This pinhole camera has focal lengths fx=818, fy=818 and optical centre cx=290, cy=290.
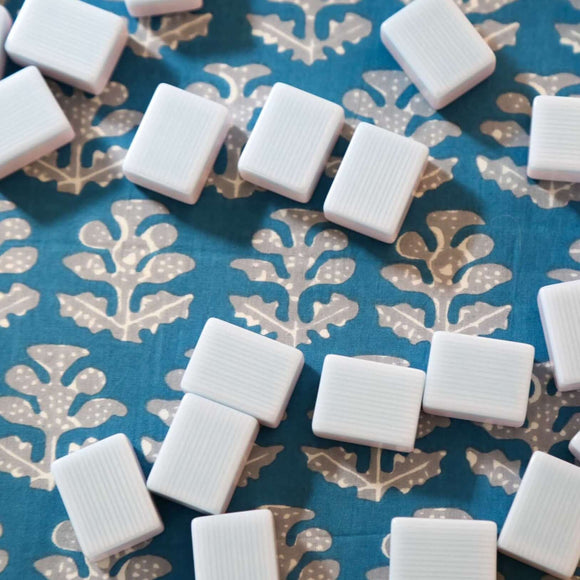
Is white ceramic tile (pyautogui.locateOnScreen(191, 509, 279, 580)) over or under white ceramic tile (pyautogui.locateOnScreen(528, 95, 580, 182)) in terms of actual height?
under

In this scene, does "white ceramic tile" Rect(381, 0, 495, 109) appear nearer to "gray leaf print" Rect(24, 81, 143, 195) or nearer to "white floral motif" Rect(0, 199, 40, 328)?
"gray leaf print" Rect(24, 81, 143, 195)

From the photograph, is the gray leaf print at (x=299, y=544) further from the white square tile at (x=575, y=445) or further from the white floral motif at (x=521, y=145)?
the white floral motif at (x=521, y=145)

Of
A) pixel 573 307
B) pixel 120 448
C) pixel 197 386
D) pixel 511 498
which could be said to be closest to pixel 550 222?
pixel 573 307

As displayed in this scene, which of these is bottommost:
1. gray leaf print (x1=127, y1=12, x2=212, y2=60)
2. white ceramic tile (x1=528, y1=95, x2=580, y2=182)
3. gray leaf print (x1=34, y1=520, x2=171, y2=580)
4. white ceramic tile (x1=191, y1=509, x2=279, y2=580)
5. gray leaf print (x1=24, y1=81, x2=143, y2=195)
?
gray leaf print (x1=34, y1=520, x2=171, y2=580)

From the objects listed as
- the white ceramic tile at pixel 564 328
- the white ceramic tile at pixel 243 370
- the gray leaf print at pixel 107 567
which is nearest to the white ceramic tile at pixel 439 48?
the white ceramic tile at pixel 564 328

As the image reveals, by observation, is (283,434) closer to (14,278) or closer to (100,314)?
(100,314)

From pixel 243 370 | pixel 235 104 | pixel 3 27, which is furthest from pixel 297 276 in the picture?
pixel 3 27

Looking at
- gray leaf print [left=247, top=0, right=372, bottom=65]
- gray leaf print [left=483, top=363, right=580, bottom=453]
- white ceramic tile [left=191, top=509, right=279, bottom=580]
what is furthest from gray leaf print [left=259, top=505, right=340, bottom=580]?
gray leaf print [left=247, top=0, right=372, bottom=65]

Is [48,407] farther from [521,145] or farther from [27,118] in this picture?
[521,145]
